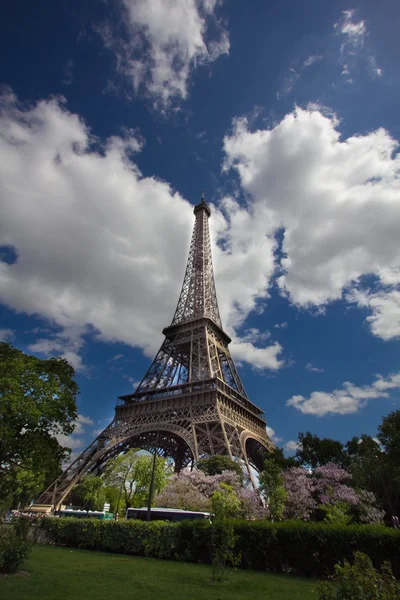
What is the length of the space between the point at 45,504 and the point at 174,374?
73.0 ft

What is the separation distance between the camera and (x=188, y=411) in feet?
139

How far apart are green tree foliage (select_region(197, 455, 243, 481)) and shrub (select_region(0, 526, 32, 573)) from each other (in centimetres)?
2457

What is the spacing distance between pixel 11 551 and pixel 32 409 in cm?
1184

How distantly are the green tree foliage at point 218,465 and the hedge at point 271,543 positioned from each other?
15564 millimetres

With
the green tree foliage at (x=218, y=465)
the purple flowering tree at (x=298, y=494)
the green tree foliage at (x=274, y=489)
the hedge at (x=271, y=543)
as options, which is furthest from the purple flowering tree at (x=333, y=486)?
the hedge at (x=271, y=543)

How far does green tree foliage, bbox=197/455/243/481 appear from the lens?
34.5 m

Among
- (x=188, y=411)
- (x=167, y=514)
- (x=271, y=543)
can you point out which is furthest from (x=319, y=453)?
(x=271, y=543)

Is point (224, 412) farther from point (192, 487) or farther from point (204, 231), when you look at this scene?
point (204, 231)

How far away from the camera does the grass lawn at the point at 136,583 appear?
9.56 metres

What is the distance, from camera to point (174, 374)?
51.9 metres

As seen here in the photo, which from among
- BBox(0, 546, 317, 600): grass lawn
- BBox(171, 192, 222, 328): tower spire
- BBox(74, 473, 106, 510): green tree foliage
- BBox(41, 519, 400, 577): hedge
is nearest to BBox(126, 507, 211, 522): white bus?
BBox(41, 519, 400, 577): hedge

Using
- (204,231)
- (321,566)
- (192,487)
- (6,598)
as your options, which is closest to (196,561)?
(321,566)

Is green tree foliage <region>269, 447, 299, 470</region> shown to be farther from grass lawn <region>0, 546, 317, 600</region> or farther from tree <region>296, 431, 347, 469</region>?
grass lawn <region>0, 546, 317, 600</region>

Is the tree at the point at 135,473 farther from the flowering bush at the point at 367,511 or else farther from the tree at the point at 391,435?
the tree at the point at 391,435
